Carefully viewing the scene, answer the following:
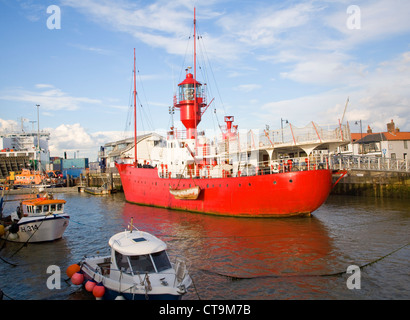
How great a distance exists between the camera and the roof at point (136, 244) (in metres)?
10.1

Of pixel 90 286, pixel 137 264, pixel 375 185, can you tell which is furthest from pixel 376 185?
pixel 90 286

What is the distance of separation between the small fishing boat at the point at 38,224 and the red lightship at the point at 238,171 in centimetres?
1031

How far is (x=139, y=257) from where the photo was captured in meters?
10.2

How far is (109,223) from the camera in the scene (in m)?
25.7

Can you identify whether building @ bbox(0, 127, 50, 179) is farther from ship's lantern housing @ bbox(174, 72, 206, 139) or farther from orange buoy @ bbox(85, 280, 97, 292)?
orange buoy @ bbox(85, 280, 97, 292)

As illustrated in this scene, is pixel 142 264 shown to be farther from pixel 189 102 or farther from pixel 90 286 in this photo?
pixel 189 102

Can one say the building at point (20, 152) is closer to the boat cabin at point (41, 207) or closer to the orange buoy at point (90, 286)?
the boat cabin at point (41, 207)

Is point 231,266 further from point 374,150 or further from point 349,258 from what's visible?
point 374,150

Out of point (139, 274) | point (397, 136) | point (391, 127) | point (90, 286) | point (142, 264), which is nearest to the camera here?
point (139, 274)

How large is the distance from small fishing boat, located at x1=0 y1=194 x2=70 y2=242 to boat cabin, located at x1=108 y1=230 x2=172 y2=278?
10360mm

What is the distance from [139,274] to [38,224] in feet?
39.6
